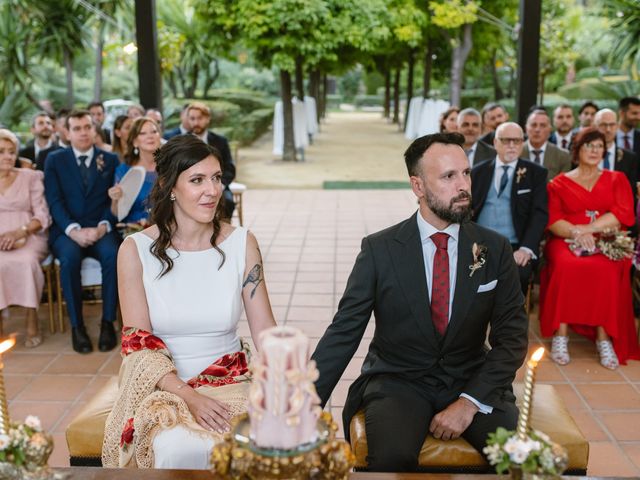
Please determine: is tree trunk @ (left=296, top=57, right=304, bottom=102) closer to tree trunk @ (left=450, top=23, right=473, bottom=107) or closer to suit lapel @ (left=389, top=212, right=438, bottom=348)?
tree trunk @ (left=450, top=23, right=473, bottom=107)

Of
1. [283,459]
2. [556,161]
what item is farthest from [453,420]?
[556,161]

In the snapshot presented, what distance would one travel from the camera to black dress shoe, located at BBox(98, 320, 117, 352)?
16.5 feet

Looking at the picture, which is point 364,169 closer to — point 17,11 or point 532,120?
point 17,11

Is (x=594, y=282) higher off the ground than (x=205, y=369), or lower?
lower

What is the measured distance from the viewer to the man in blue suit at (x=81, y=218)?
5.11 metres

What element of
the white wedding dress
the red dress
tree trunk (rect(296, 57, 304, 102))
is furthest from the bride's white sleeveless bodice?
tree trunk (rect(296, 57, 304, 102))

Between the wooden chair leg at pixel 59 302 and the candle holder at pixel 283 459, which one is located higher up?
the candle holder at pixel 283 459

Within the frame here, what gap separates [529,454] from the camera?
5.52 ft

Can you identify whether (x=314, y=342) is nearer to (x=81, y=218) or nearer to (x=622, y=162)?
(x=81, y=218)

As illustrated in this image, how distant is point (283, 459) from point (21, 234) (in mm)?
4103

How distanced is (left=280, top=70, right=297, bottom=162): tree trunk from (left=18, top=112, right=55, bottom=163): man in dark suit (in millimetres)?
9312

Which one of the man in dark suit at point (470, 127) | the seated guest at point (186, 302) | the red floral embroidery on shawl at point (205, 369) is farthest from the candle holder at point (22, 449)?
the man in dark suit at point (470, 127)

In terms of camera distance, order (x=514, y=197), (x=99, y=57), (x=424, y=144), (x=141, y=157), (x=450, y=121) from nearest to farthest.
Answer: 1. (x=424, y=144)
2. (x=514, y=197)
3. (x=141, y=157)
4. (x=450, y=121)
5. (x=99, y=57)

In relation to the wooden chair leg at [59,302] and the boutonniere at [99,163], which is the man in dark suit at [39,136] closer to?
the boutonniere at [99,163]
